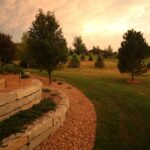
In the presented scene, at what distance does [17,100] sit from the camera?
8.37 m

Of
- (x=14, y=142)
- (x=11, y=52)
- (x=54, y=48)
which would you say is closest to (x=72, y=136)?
(x=14, y=142)

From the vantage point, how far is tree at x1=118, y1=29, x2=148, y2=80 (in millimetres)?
26672

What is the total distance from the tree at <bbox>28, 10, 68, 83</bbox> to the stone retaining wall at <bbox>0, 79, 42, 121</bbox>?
8.63 meters

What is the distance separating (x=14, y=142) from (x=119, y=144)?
12.9 feet

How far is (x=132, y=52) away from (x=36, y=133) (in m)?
21.7

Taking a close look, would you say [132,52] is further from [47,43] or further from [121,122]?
[121,122]

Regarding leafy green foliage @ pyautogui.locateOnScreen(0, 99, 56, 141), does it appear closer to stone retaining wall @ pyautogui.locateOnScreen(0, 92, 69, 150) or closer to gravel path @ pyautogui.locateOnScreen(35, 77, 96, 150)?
stone retaining wall @ pyautogui.locateOnScreen(0, 92, 69, 150)

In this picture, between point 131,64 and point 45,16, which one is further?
point 131,64

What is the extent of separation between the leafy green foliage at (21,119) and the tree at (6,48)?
23.0m

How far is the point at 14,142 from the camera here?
20.0ft

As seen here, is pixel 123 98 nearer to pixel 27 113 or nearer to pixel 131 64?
pixel 27 113

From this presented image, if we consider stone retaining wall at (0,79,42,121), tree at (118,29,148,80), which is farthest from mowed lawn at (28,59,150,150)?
tree at (118,29,148,80)

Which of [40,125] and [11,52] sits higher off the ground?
[11,52]

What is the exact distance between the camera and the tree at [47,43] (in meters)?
18.3
